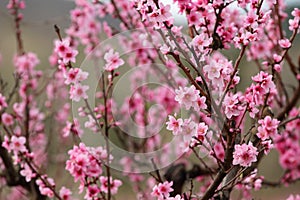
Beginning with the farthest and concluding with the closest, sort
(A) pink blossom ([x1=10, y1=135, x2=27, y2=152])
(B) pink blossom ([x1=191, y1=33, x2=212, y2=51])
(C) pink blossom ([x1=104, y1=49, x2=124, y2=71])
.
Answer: (A) pink blossom ([x1=10, y1=135, x2=27, y2=152]) → (C) pink blossom ([x1=104, y1=49, x2=124, y2=71]) → (B) pink blossom ([x1=191, y1=33, x2=212, y2=51])

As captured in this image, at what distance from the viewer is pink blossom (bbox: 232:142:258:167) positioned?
1132 millimetres

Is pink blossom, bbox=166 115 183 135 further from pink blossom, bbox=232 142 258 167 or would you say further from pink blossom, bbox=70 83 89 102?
pink blossom, bbox=70 83 89 102

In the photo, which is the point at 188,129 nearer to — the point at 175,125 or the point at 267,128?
the point at 175,125

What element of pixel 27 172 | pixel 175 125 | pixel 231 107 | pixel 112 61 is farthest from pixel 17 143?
pixel 231 107

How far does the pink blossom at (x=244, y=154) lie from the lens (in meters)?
1.13

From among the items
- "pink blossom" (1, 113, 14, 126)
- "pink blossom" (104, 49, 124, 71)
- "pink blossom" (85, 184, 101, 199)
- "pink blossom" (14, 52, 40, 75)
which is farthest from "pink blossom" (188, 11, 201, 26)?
"pink blossom" (14, 52, 40, 75)

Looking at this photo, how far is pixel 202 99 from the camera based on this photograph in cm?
114

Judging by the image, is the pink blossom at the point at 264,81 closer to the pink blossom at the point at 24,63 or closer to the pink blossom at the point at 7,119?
the pink blossom at the point at 7,119

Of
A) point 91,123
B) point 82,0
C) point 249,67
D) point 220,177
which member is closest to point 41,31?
point 249,67

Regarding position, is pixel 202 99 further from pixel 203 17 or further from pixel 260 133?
pixel 203 17

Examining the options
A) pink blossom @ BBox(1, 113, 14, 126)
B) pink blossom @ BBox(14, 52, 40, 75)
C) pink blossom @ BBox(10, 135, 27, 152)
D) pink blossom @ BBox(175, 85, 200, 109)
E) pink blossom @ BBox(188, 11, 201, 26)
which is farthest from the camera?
pink blossom @ BBox(14, 52, 40, 75)

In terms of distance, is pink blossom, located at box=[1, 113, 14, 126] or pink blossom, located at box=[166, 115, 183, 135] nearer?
pink blossom, located at box=[166, 115, 183, 135]

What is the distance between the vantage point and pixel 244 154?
114 centimetres

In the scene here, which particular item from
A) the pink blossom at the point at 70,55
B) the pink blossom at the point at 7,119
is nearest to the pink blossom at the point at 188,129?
the pink blossom at the point at 70,55
